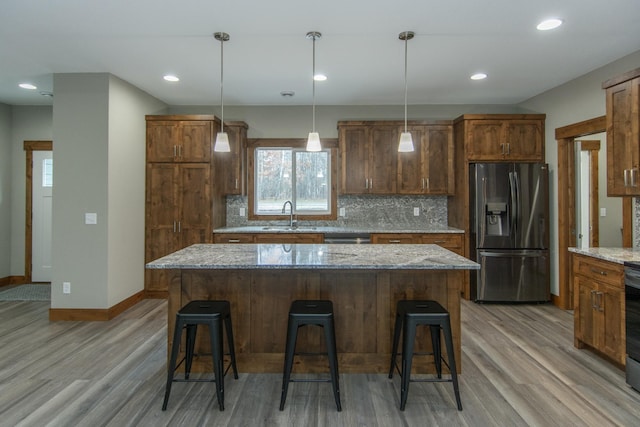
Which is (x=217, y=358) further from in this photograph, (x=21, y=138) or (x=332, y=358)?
(x=21, y=138)

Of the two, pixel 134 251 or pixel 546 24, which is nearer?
pixel 546 24

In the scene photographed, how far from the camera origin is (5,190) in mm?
5512

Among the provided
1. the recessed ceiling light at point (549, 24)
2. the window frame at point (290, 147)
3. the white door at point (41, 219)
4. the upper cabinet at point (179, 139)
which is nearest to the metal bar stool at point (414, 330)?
the recessed ceiling light at point (549, 24)

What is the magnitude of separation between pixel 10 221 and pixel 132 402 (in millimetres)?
4862

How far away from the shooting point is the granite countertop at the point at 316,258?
2.38 meters

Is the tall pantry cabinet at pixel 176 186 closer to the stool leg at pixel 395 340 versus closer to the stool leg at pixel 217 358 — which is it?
the stool leg at pixel 217 358

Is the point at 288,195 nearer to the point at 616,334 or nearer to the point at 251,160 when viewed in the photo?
the point at 251,160

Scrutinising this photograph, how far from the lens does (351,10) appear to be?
107 inches

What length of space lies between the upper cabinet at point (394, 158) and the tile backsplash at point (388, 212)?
337mm

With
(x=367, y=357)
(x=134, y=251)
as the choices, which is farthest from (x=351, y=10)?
(x=134, y=251)

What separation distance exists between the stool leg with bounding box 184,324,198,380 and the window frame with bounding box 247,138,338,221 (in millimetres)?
2901

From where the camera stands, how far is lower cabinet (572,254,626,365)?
272 cm

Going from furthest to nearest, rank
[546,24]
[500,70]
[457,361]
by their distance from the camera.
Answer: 1. [500,70]
2. [546,24]
3. [457,361]

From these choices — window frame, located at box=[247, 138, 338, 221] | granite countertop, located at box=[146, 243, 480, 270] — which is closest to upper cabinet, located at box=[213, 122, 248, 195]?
window frame, located at box=[247, 138, 338, 221]
